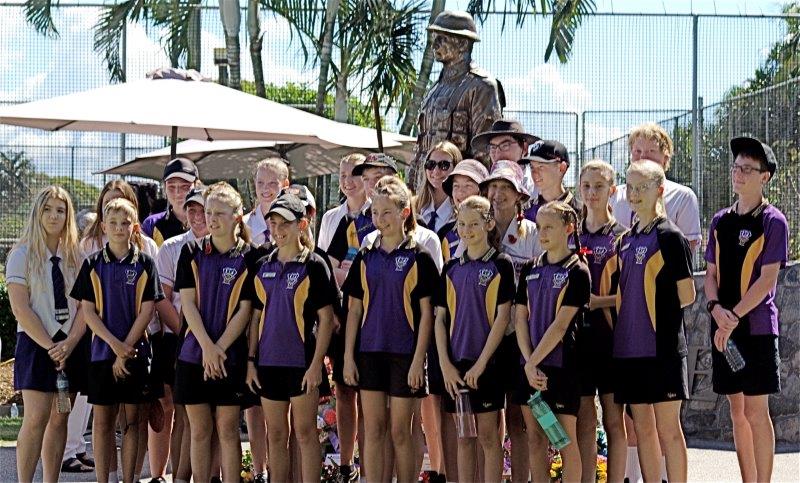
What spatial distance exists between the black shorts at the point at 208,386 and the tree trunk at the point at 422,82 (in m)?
8.55

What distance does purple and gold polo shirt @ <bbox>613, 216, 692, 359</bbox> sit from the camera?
6461 millimetres

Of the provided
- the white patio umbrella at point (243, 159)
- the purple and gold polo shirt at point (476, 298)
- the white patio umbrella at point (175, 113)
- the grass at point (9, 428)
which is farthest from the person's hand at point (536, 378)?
the white patio umbrella at point (243, 159)

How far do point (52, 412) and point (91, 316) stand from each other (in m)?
0.62

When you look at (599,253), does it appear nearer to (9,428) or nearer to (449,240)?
(449,240)

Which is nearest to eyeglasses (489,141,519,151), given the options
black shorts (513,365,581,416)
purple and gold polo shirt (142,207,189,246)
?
black shorts (513,365,581,416)

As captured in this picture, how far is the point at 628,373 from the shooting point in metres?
6.47

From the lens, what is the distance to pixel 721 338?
6.88 m

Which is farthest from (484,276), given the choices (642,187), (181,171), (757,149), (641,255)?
(181,171)

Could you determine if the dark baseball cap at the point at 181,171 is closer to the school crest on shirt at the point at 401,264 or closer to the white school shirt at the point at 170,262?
the white school shirt at the point at 170,262

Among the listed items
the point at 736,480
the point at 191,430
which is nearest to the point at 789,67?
the point at 736,480

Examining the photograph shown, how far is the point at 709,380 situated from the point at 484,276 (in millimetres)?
4097

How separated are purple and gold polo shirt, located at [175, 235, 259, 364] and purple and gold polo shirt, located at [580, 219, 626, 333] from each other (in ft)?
6.14

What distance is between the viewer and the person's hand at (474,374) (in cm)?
664

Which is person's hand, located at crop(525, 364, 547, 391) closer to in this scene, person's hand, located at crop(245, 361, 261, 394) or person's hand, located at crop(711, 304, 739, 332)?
person's hand, located at crop(711, 304, 739, 332)
